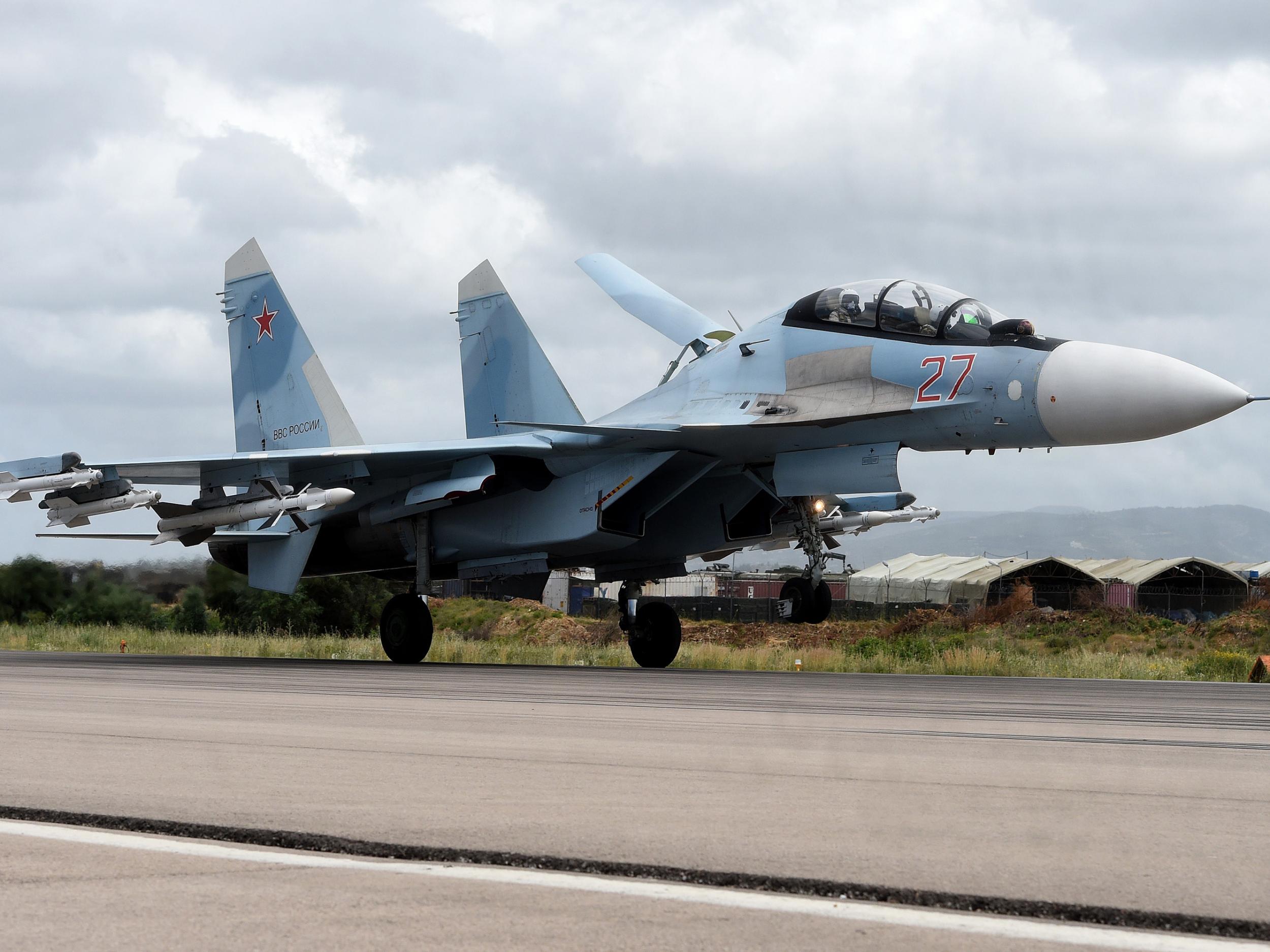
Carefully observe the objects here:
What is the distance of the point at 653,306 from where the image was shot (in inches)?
677

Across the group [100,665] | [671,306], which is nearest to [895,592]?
[671,306]

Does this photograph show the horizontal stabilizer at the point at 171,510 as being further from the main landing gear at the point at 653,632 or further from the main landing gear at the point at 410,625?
the main landing gear at the point at 653,632

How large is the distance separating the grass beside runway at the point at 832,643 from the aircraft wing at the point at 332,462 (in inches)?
142

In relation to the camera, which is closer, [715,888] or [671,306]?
[715,888]

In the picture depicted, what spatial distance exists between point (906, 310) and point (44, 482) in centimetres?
969

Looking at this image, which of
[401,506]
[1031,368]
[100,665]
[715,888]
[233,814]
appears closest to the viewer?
[715,888]

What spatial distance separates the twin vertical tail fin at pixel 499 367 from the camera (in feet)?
59.3

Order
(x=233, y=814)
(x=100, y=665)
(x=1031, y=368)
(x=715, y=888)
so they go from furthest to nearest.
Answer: (x=100, y=665), (x=1031, y=368), (x=233, y=814), (x=715, y=888)

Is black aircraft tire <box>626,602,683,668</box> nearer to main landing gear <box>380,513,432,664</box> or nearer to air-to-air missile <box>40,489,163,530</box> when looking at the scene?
main landing gear <box>380,513,432,664</box>

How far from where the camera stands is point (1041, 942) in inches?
94.3

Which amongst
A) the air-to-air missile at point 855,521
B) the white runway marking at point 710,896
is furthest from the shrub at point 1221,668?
the white runway marking at point 710,896

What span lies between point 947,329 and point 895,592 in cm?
4879

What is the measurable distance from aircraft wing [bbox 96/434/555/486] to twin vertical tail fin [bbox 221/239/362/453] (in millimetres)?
3255

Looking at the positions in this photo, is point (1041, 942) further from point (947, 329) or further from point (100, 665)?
point (100, 665)
